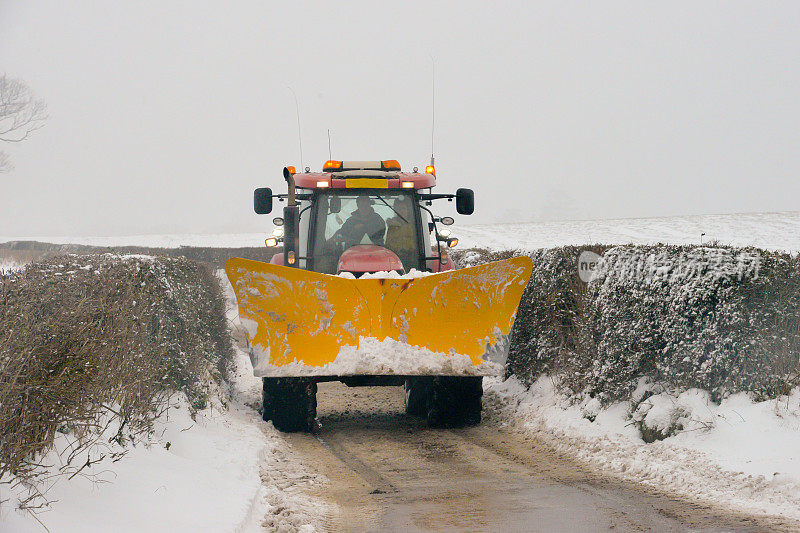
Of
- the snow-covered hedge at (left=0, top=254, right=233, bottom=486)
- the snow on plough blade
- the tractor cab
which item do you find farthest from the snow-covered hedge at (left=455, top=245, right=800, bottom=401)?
the snow-covered hedge at (left=0, top=254, right=233, bottom=486)

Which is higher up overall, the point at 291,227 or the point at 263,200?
the point at 263,200

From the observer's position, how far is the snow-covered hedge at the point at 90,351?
3871 millimetres

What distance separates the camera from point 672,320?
6.95m

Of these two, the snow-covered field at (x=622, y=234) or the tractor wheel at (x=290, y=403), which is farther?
the snow-covered field at (x=622, y=234)

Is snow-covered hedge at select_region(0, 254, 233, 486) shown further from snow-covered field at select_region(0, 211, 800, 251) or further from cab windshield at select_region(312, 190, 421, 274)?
snow-covered field at select_region(0, 211, 800, 251)

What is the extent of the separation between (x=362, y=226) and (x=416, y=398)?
6.94 ft

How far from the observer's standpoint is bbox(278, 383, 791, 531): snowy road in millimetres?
4980

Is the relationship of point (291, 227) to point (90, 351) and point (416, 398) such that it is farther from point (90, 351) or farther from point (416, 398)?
point (90, 351)

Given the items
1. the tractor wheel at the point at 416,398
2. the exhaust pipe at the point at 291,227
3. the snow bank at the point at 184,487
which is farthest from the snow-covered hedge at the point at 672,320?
the snow bank at the point at 184,487

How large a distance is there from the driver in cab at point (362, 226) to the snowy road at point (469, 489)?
210cm

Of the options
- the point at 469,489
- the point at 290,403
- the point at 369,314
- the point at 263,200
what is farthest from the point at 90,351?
the point at 263,200

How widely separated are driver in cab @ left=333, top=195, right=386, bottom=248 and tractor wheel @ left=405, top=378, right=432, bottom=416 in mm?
1691

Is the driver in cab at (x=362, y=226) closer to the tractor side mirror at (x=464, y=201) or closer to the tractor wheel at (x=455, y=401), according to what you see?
the tractor side mirror at (x=464, y=201)

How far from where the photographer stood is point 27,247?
3094cm
